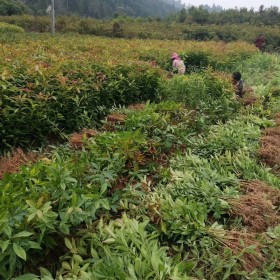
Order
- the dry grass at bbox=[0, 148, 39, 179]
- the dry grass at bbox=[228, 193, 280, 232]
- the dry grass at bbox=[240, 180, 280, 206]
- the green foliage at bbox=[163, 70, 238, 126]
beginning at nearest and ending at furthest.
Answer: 1. the dry grass at bbox=[228, 193, 280, 232]
2. the dry grass at bbox=[0, 148, 39, 179]
3. the dry grass at bbox=[240, 180, 280, 206]
4. the green foliage at bbox=[163, 70, 238, 126]

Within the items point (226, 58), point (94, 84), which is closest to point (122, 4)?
point (226, 58)

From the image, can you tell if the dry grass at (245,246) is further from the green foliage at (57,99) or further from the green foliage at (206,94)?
the green foliage at (206,94)

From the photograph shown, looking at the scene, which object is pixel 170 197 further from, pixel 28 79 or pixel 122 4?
pixel 122 4

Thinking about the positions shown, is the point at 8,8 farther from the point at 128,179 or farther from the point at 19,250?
the point at 19,250

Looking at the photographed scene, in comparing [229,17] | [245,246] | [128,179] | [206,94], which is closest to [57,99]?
[128,179]

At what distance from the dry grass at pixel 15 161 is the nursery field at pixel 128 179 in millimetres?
18

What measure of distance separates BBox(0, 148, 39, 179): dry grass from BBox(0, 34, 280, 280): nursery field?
0.06 feet

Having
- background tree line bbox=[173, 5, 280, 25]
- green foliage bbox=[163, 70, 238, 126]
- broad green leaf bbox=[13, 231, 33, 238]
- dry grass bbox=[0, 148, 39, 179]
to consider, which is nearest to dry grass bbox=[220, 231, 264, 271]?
broad green leaf bbox=[13, 231, 33, 238]

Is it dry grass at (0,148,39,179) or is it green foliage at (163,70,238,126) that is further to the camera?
green foliage at (163,70,238,126)

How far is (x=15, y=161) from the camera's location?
3.35 m

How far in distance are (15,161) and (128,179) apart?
1.23 metres

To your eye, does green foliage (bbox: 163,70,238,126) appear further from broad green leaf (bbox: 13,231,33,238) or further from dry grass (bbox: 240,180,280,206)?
broad green leaf (bbox: 13,231,33,238)

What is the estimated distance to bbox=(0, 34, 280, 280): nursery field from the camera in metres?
2.16

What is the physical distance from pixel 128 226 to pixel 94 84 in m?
2.95
